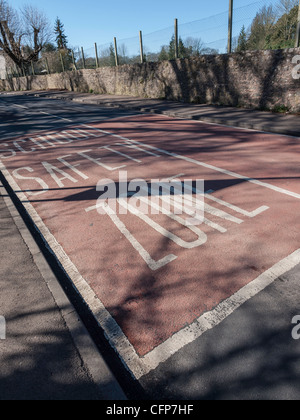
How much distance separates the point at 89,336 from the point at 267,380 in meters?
1.72

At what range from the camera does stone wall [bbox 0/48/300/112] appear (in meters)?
11.6

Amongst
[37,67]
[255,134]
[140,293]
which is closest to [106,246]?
[140,293]

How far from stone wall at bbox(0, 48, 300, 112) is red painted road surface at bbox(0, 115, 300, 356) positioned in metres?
4.22

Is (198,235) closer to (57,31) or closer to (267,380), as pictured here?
(267,380)

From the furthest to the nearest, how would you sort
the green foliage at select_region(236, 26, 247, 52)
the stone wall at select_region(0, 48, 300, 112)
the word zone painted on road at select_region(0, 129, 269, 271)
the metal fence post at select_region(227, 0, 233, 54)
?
the green foliage at select_region(236, 26, 247, 52) → the metal fence post at select_region(227, 0, 233, 54) → the stone wall at select_region(0, 48, 300, 112) → the word zone painted on road at select_region(0, 129, 269, 271)

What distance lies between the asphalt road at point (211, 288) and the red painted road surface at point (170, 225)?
2cm

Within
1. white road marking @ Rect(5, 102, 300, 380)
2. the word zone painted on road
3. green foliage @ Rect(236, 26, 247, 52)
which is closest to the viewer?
white road marking @ Rect(5, 102, 300, 380)

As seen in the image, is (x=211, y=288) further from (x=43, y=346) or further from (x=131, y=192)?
(x=131, y=192)

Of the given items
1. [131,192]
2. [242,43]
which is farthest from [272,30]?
[131,192]

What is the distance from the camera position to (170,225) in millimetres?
4598

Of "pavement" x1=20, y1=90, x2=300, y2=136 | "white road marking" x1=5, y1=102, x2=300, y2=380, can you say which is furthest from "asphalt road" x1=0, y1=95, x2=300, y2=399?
"pavement" x1=20, y1=90, x2=300, y2=136

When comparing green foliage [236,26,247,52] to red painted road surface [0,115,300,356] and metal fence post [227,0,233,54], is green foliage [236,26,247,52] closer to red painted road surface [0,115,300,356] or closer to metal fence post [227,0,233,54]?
metal fence post [227,0,233,54]

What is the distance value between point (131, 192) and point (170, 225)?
5.59ft

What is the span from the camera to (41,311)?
3.15m
